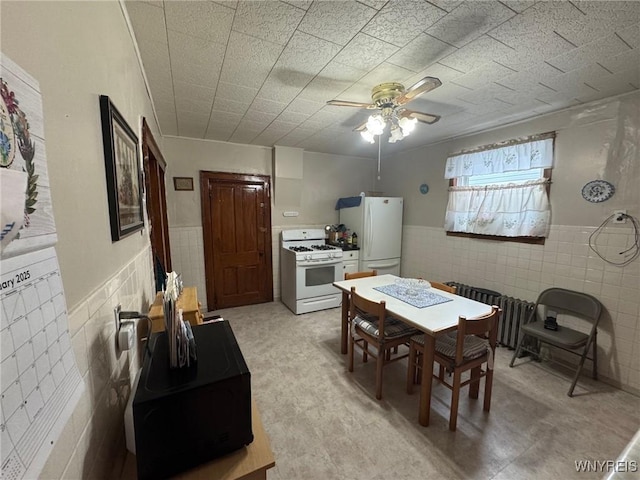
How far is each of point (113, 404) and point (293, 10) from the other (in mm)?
1802

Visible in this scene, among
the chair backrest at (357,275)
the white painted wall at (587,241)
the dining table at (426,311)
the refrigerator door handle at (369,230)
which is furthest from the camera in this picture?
the refrigerator door handle at (369,230)

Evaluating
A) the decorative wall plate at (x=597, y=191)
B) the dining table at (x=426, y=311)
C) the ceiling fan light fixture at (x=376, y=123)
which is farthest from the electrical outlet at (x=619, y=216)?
the ceiling fan light fixture at (x=376, y=123)

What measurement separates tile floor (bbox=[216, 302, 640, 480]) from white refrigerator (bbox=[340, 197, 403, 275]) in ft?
5.93

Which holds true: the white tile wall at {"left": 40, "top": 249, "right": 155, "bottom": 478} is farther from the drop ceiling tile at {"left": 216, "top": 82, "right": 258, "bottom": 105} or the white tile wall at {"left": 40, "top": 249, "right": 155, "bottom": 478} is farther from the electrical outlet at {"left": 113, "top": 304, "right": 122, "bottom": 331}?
the drop ceiling tile at {"left": 216, "top": 82, "right": 258, "bottom": 105}

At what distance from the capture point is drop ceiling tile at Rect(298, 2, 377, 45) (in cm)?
121

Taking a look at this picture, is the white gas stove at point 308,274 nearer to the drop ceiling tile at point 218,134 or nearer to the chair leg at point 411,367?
the drop ceiling tile at point 218,134

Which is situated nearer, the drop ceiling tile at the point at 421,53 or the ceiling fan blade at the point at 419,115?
the drop ceiling tile at the point at 421,53

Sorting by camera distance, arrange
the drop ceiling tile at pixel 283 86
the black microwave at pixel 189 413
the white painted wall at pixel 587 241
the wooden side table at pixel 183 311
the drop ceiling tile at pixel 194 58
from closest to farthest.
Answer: the black microwave at pixel 189 413 → the wooden side table at pixel 183 311 → the drop ceiling tile at pixel 194 58 → the drop ceiling tile at pixel 283 86 → the white painted wall at pixel 587 241

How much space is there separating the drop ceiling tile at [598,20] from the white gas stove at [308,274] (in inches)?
115

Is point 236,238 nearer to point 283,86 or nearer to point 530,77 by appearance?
point 283,86

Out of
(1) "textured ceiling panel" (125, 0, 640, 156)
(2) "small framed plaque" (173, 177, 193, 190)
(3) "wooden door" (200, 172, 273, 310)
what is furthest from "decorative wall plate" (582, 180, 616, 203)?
(2) "small framed plaque" (173, 177, 193, 190)

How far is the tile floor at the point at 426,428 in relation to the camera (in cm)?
149

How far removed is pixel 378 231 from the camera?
3934 millimetres

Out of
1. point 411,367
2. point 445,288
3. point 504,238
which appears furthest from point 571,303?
point 411,367
